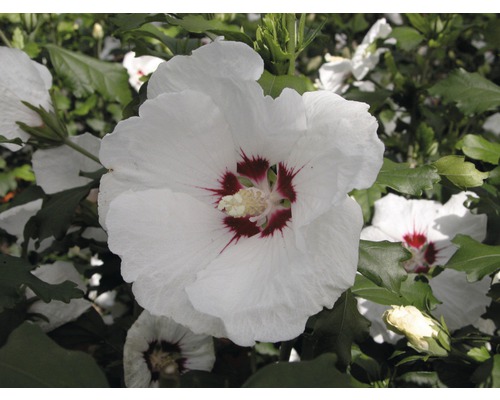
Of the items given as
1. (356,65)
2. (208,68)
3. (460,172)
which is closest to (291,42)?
(208,68)

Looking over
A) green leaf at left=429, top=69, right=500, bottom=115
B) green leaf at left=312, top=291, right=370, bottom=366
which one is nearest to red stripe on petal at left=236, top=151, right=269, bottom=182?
green leaf at left=312, top=291, right=370, bottom=366

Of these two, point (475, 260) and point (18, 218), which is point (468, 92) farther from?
point (18, 218)

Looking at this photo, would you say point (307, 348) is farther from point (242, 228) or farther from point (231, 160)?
point (231, 160)

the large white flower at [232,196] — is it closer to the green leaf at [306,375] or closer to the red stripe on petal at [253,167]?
the red stripe on petal at [253,167]

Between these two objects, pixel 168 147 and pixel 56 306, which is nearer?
pixel 168 147

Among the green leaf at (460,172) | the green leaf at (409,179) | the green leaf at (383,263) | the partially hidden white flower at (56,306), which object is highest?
the green leaf at (409,179)

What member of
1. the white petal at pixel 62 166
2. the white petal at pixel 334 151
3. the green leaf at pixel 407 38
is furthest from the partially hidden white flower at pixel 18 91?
the green leaf at pixel 407 38
